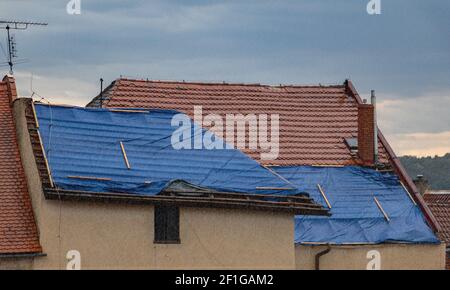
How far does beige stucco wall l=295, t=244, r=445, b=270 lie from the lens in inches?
1613

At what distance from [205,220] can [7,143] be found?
6.79m

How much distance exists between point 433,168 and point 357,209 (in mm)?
100637

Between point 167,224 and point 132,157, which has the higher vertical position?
point 132,157

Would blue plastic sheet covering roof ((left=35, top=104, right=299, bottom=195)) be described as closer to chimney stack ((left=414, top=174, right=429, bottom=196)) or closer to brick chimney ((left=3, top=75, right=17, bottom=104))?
brick chimney ((left=3, top=75, right=17, bottom=104))

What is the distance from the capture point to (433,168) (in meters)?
141

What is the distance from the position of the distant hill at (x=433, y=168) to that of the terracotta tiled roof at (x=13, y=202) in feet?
320

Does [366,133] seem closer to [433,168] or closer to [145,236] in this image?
[145,236]

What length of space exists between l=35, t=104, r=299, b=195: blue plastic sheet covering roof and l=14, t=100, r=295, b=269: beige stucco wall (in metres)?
0.73

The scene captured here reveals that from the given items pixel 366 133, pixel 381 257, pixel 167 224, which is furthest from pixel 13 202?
pixel 366 133

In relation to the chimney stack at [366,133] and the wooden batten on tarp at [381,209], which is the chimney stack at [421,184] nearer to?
the chimney stack at [366,133]

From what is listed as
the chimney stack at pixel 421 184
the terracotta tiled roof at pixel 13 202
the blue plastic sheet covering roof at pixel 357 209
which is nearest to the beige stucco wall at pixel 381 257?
the blue plastic sheet covering roof at pixel 357 209

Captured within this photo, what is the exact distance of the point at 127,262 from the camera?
115ft

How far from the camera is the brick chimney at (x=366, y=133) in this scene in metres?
45.2

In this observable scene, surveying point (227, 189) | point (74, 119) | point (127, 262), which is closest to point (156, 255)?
point (127, 262)
